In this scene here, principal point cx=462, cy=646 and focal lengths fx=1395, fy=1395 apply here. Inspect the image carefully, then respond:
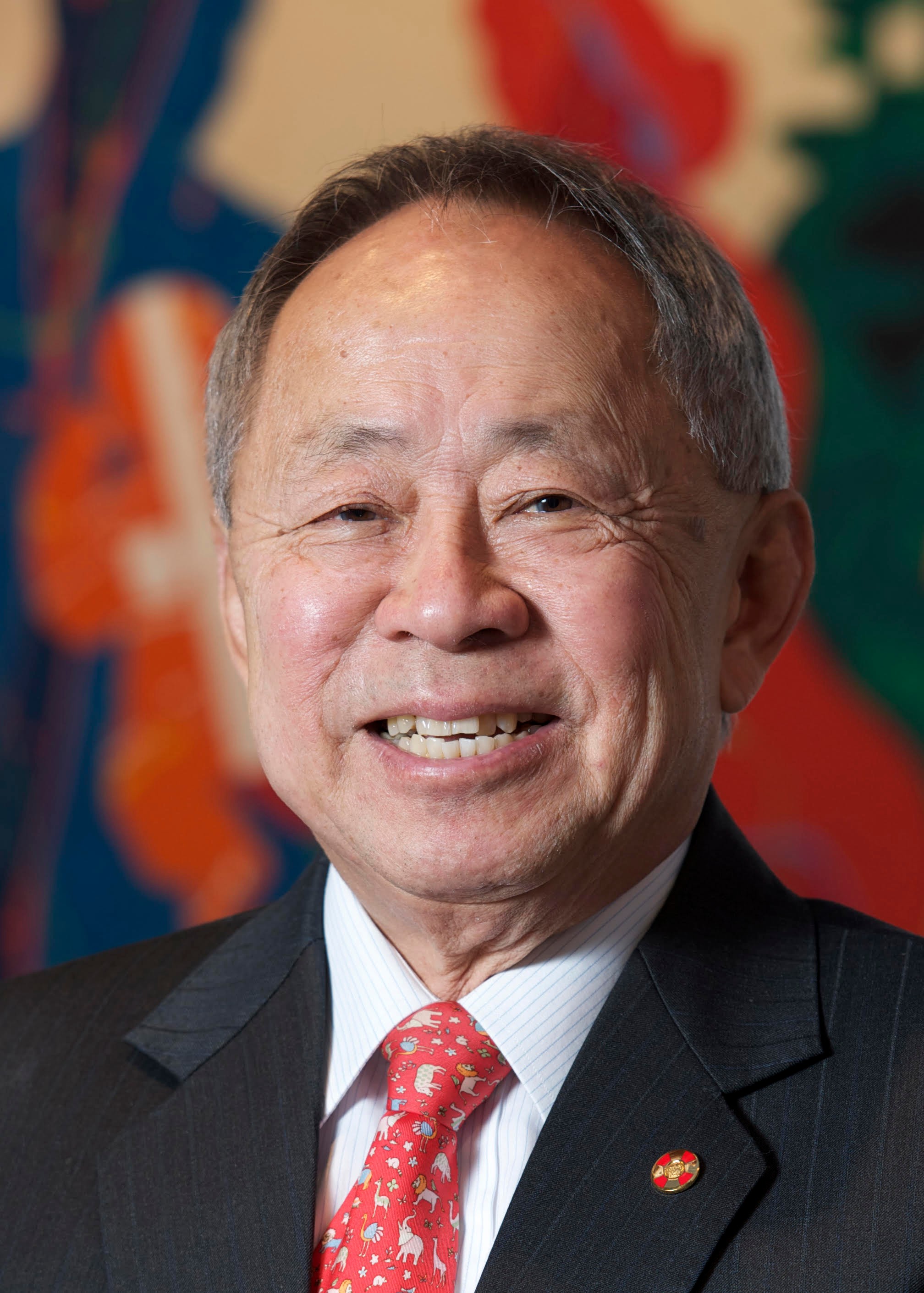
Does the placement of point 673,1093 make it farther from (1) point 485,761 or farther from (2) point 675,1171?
(1) point 485,761

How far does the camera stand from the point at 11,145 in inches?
142

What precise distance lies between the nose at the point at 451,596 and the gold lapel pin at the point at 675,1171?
1.93 ft

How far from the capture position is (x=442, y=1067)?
62.9 inches

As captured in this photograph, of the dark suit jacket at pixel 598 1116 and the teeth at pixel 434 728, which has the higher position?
the teeth at pixel 434 728

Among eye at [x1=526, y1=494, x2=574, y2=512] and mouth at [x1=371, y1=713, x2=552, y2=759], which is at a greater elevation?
eye at [x1=526, y1=494, x2=574, y2=512]

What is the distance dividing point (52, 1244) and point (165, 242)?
2634mm

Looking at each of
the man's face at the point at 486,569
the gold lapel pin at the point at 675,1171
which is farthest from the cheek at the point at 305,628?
the gold lapel pin at the point at 675,1171

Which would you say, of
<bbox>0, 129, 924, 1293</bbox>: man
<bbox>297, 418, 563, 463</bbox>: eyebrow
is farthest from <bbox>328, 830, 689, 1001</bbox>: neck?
<bbox>297, 418, 563, 463</bbox>: eyebrow

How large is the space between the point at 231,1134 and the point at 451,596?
0.73 metres

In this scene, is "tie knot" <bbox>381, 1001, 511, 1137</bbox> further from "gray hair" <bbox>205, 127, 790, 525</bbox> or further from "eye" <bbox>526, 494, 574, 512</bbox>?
"gray hair" <bbox>205, 127, 790, 525</bbox>

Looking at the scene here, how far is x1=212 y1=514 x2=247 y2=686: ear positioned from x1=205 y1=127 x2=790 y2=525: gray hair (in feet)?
0.22

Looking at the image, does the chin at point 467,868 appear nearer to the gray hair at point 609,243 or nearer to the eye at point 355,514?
the eye at point 355,514

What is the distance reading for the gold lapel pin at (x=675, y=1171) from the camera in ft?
4.88

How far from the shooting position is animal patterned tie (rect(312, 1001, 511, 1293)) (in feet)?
4.95
